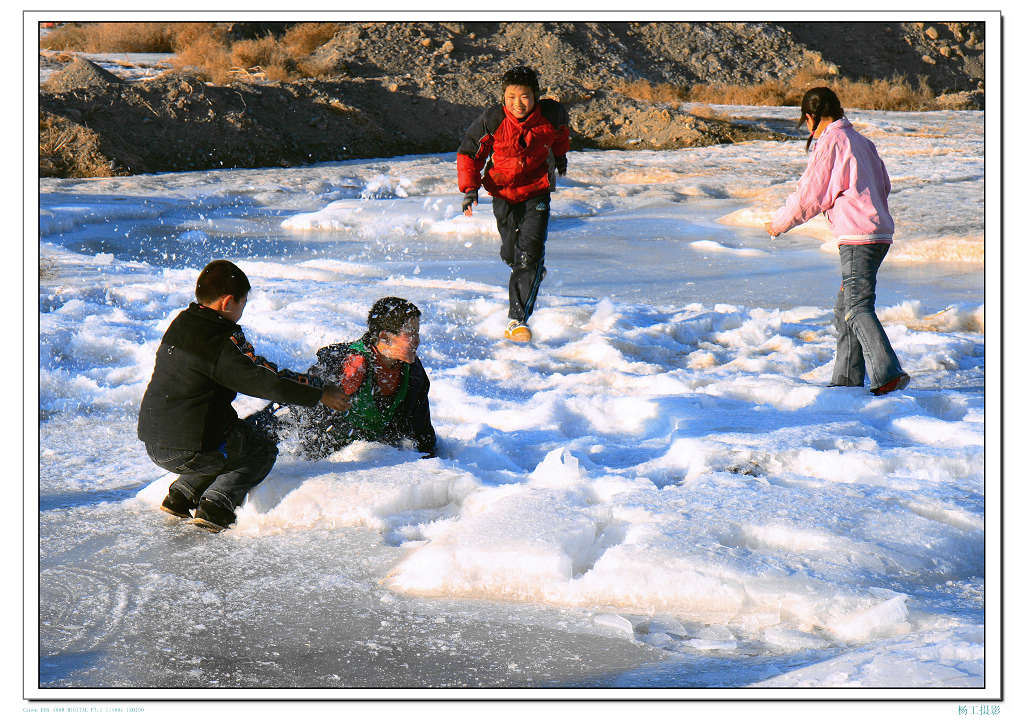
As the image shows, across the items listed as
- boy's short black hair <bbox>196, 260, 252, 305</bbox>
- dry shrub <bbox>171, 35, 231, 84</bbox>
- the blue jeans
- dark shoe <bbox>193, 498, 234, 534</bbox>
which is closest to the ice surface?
dark shoe <bbox>193, 498, 234, 534</bbox>

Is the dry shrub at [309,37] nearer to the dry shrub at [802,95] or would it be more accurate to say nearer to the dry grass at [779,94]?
the dry grass at [779,94]

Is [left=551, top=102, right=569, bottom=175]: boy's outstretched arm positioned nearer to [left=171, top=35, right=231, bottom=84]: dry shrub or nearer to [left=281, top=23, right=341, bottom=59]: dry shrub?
[left=171, top=35, right=231, bottom=84]: dry shrub

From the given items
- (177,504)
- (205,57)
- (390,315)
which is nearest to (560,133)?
(390,315)

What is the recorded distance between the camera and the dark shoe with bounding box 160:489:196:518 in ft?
10.2

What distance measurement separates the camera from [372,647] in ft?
7.80

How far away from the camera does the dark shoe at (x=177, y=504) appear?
3.11 metres

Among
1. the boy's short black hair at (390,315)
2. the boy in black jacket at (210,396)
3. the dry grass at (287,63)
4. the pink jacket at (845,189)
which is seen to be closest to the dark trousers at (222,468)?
the boy in black jacket at (210,396)

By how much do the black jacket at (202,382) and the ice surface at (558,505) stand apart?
11.1 inches

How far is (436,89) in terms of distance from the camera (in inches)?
713

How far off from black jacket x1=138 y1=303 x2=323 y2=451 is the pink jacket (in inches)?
85.9

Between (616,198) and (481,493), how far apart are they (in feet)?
26.6

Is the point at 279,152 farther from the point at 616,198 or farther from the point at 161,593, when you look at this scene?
the point at 161,593

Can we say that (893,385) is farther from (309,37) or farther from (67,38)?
(67,38)
